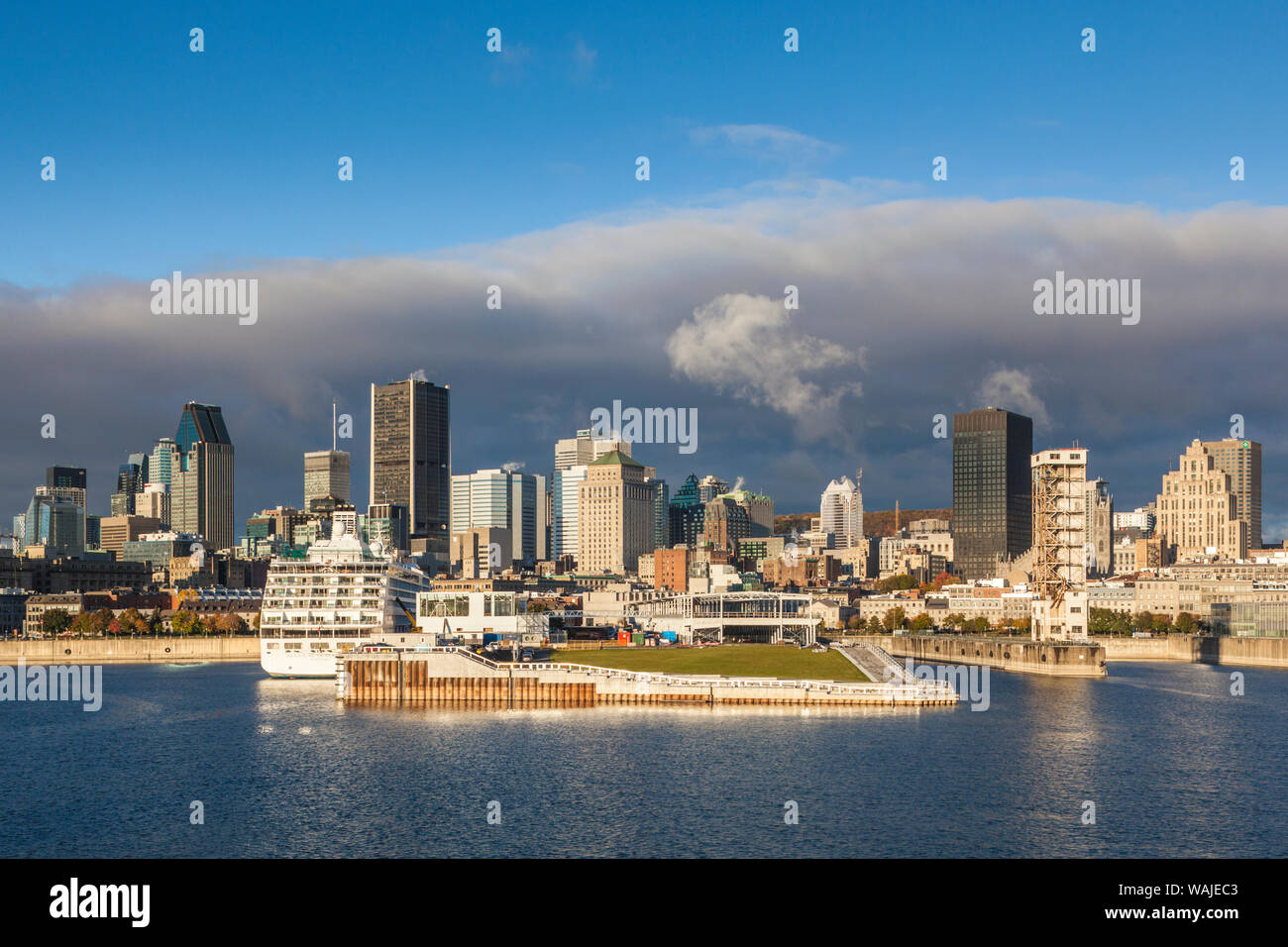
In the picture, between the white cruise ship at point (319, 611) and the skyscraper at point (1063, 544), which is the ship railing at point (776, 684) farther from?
the skyscraper at point (1063, 544)

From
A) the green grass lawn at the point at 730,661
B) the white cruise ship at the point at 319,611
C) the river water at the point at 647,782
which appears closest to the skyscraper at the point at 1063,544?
the green grass lawn at the point at 730,661

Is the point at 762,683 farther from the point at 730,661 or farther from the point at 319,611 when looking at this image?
the point at 319,611

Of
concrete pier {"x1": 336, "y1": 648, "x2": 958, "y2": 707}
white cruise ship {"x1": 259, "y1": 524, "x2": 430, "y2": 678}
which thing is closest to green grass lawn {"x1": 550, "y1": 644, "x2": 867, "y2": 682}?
concrete pier {"x1": 336, "y1": 648, "x2": 958, "y2": 707}

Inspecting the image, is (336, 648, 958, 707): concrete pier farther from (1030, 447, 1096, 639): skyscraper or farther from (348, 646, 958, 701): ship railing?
(1030, 447, 1096, 639): skyscraper

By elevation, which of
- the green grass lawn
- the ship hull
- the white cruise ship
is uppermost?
the white cruise ship

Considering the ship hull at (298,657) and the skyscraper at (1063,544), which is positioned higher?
the skyscraper at (1063,544)
